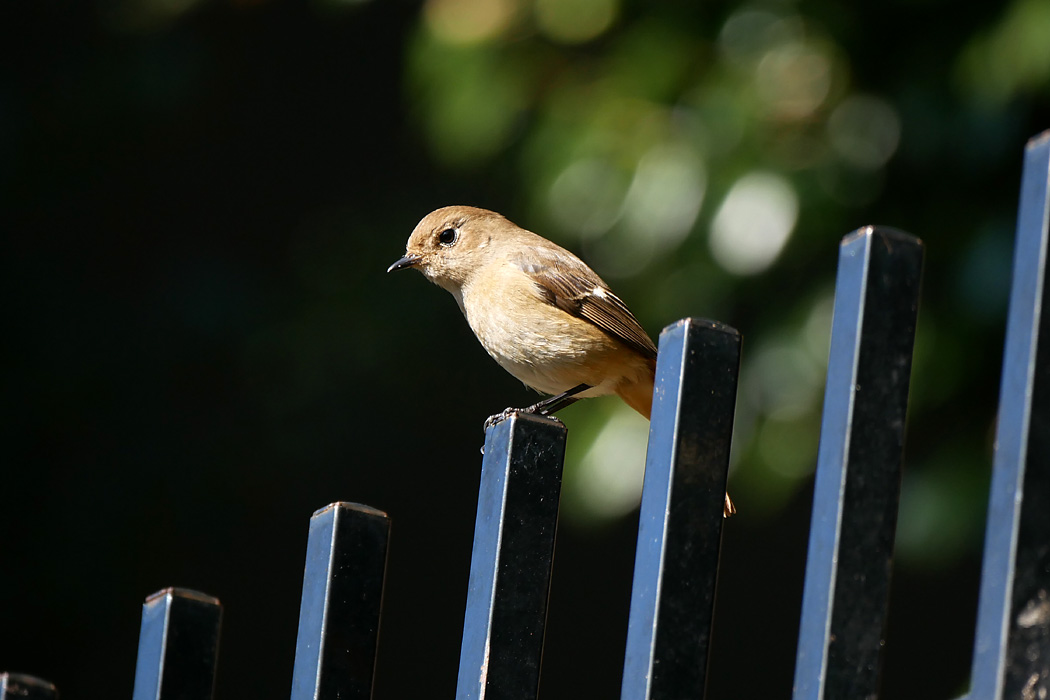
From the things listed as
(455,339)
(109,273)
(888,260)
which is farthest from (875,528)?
(109,273)

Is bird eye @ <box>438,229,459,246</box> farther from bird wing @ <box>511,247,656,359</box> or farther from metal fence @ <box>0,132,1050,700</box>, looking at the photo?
metal fence @ <box>0,132,1050,700</box>

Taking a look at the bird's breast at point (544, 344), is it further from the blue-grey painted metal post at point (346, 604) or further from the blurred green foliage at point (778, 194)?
the blue-grey painted metal post at point (346, 604)

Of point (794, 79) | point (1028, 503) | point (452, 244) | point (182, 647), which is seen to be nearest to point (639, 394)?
point (452, 244)

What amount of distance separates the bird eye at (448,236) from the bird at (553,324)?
7cm

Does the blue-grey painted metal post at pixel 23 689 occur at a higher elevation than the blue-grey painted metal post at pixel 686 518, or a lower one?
lower

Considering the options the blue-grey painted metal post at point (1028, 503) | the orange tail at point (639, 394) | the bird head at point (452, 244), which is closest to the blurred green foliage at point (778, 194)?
the orange tail at point (639, 394)

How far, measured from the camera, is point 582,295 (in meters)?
3.60

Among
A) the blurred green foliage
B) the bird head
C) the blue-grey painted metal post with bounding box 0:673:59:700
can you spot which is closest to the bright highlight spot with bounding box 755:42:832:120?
the blurred green foliage

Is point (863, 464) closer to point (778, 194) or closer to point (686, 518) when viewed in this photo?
point (686, 518)

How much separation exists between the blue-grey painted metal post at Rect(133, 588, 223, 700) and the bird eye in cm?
230

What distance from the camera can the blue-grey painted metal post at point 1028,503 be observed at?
1.18 metres

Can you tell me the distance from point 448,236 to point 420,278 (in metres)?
1.61

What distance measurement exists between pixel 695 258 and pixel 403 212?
248 cm

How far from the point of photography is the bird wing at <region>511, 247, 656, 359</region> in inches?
138
